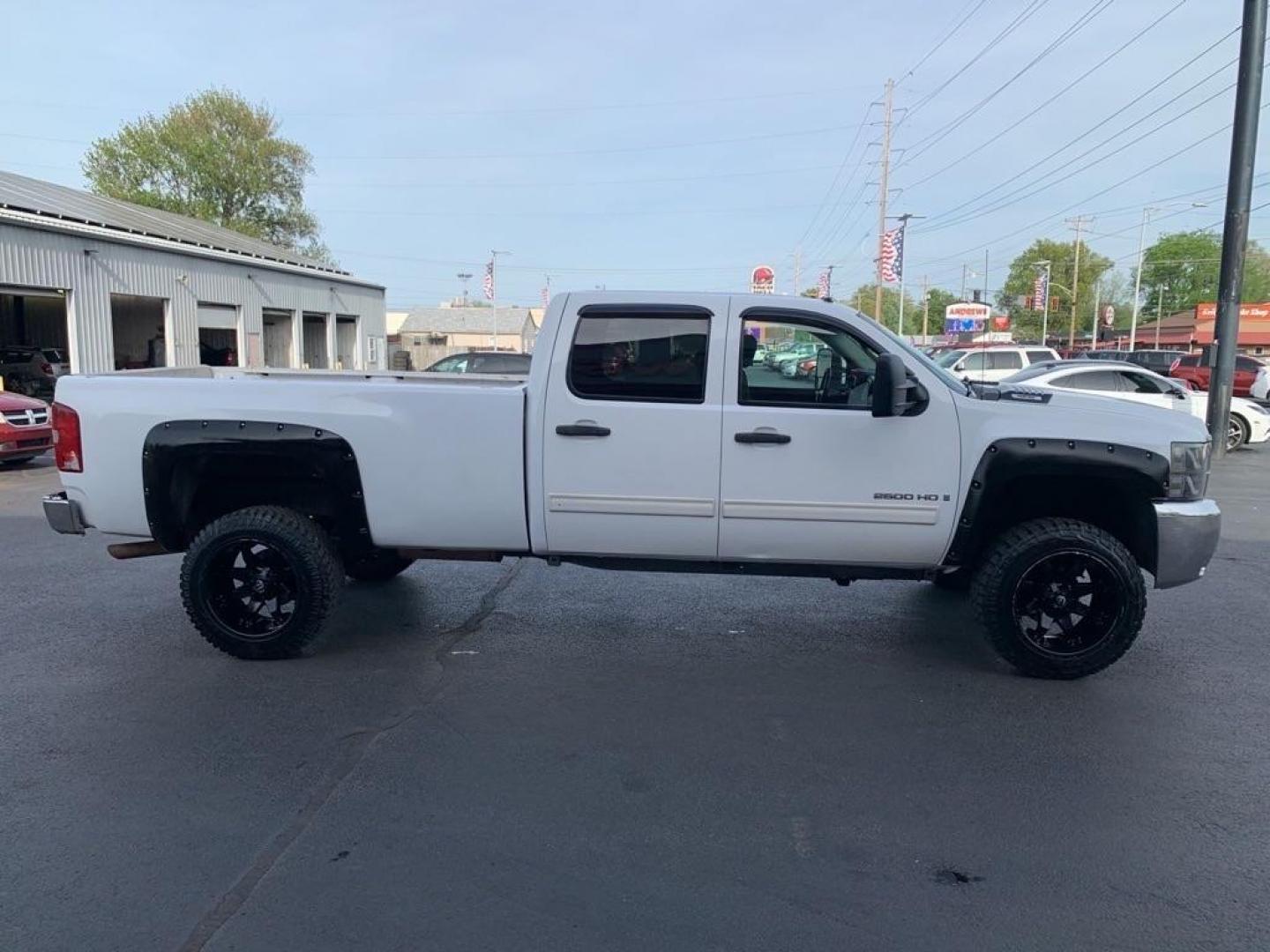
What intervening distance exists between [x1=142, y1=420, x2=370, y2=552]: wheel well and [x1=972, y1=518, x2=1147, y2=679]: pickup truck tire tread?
353cm

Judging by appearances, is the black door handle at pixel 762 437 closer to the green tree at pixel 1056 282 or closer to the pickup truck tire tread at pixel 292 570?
the pickup truck tire tread at pixel 292 570

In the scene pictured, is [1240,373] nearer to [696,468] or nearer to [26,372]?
[696,468]

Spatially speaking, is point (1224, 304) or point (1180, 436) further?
point (1224, 304)

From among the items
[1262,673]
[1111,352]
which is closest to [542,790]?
[1262,673]

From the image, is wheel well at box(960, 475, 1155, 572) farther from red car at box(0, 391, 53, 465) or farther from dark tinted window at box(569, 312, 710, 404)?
red car at box(0, 391, 53, 465)

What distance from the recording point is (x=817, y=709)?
488cm

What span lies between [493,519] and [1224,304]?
15.0m

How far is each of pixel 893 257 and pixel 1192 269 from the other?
8727cm

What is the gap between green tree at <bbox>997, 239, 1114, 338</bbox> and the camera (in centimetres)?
10494

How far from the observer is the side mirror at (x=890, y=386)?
15.8 ft

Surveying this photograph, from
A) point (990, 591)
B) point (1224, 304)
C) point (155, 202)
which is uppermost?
point (155, 202)

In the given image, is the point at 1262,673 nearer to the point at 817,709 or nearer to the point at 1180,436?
the point at 1180,436

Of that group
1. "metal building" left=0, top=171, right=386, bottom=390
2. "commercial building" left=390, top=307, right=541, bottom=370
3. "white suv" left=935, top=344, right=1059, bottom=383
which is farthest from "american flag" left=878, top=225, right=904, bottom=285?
"commercial building" left=390, top=307, right=541, bottom=370

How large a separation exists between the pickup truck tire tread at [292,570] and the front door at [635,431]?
1.34m
